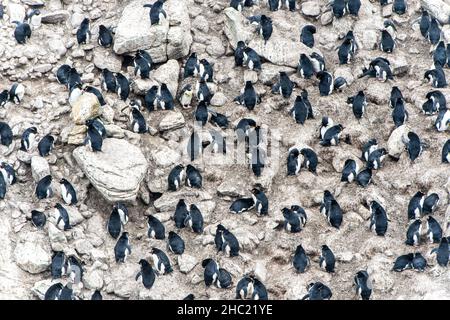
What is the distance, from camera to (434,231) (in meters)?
27.7

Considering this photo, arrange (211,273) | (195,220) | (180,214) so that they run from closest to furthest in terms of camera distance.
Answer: (211,273) < (195,220) < (180,214)

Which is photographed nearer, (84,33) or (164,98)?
(164,98)

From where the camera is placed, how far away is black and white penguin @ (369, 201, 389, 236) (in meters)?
27.8

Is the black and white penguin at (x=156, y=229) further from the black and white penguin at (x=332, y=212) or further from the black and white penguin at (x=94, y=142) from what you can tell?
the black and white penguin at (x=332, y=212)

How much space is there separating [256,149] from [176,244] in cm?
302

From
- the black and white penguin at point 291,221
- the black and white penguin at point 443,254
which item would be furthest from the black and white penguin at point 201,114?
the black and white penguin at point 443,254

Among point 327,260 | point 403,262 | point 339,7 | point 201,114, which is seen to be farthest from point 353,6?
point 403,262

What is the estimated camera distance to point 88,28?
3142 centimetres

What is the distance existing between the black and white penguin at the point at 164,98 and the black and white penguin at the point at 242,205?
2.99m

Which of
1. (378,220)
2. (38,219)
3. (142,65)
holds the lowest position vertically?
(38,219)

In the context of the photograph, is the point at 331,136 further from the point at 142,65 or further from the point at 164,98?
the point at 142,65

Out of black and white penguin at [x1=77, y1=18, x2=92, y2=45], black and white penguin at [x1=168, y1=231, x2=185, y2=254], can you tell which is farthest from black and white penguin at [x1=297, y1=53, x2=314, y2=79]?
black and white penguin at [x1=168, y1=231, x2=185, y2=254]

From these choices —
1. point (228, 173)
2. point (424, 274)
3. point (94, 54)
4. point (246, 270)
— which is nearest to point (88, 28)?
point (94, 54)

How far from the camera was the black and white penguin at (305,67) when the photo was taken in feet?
101
